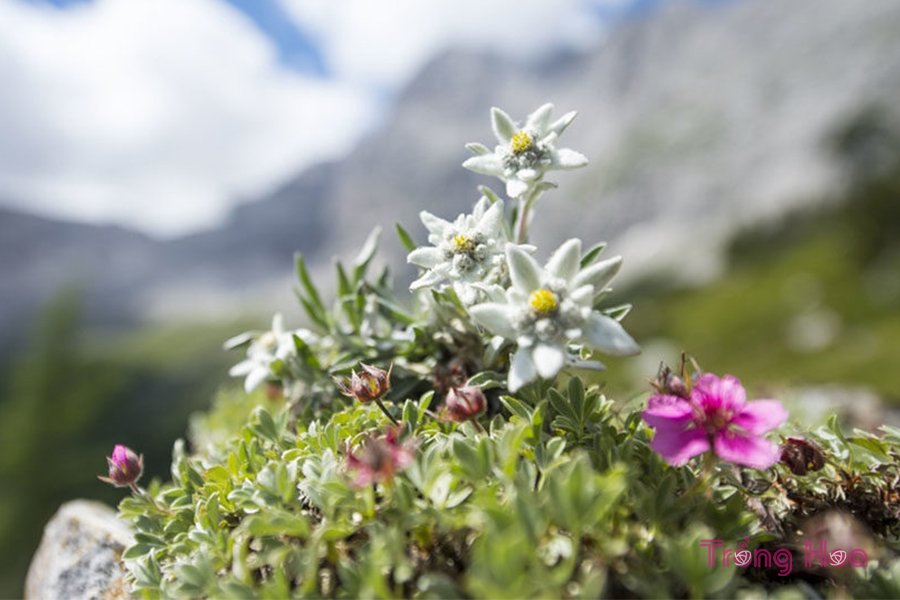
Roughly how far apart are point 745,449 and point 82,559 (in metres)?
3.04

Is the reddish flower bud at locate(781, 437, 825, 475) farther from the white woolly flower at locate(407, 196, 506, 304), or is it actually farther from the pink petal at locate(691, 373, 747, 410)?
the white woolly flower at locate(407, 196, 506, 304)

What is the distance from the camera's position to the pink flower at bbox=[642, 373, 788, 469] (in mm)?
1923

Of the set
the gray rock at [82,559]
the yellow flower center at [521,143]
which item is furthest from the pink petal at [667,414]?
the gray rock at [82,559]

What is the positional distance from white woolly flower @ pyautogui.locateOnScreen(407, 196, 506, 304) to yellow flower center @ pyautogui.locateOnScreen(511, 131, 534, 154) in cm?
32

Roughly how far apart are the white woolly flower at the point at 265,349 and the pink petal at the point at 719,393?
187cm

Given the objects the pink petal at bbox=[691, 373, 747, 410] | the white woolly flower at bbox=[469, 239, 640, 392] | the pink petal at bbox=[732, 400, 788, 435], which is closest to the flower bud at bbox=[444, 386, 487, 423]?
the white woolly flower at bbox=[469, 239, 640, 392]

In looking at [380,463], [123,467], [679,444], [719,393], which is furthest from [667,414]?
[123,467]

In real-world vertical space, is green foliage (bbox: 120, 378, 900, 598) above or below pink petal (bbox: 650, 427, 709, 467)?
below

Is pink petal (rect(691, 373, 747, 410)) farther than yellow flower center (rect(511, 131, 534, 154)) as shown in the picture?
No

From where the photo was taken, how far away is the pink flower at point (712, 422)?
6.31ft

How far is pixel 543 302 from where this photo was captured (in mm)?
2078

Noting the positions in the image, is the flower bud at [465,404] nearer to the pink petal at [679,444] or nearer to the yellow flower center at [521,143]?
the pink petal at [679,444]

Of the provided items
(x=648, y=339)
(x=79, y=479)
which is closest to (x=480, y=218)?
(x=79, y=479)

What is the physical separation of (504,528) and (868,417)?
6365 mm
